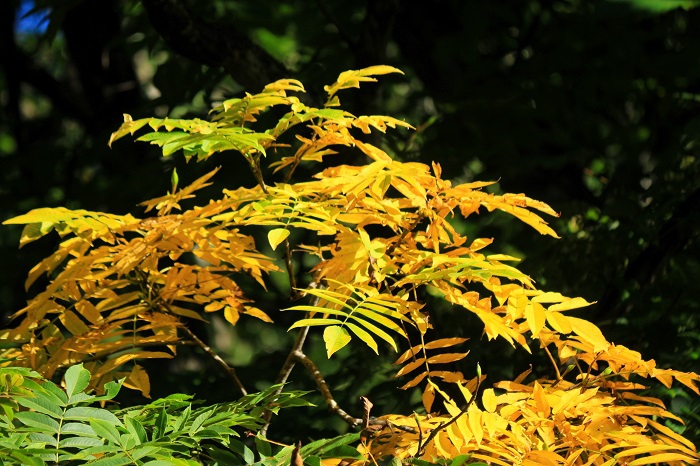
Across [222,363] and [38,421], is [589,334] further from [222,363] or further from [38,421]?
[38,421]

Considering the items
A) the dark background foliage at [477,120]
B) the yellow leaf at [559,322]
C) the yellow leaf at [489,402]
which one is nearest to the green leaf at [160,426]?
the yellow leaf at [489,402]

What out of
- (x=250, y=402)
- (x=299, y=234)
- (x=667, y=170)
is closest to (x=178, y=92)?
(x=299, y=234)

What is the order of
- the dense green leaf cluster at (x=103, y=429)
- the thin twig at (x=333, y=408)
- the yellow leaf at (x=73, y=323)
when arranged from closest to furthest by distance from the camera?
the dense green leaf cluster at (x=103, y=429) → the thin twig at (x=333, y=408) → the yellow leaf at (x=73, y=323)

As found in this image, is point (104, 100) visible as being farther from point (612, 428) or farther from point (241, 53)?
point (612, 428)

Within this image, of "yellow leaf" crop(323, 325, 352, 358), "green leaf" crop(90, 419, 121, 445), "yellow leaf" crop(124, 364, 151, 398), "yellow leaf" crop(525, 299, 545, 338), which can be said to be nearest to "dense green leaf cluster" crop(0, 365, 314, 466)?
"green leaf" crop(90, 419, 121, 445)

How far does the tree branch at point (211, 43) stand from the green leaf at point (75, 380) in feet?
4.07

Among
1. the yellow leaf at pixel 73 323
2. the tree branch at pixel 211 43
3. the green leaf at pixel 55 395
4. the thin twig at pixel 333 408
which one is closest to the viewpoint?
the green leaf at pixel 55 395

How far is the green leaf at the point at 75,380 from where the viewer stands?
1267 millimetres

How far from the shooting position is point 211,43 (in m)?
2.36

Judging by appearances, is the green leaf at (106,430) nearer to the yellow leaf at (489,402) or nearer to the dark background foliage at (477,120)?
the yellow leaf at (489,402)

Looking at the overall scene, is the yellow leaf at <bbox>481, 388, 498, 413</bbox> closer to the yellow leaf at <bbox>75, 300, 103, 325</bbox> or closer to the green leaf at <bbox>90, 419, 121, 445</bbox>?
the green leaf at <bbox>90, 419, 121, 445</bbox>

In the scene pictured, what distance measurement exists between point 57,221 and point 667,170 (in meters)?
1.88

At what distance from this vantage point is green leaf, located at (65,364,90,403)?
127 cm

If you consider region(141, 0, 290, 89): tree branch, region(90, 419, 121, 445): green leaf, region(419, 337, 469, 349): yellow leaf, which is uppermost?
region(141, 0, 290, 89): tree branch
